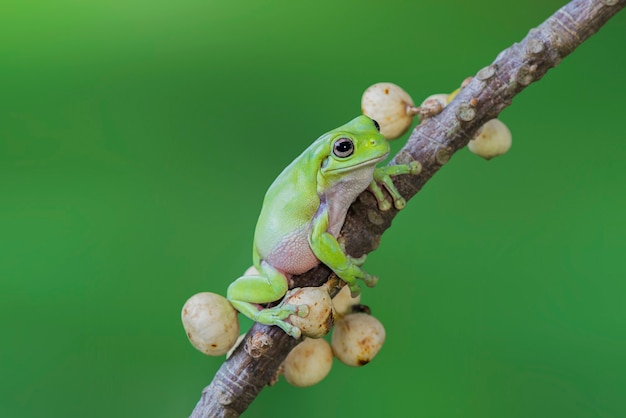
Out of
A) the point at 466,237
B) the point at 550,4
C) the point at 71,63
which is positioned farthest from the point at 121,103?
the point at 550,4

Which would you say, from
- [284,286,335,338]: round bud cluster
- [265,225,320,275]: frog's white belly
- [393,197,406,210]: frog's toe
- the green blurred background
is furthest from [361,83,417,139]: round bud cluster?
the green blurred background

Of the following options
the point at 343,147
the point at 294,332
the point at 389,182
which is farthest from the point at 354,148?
the point at 294,332

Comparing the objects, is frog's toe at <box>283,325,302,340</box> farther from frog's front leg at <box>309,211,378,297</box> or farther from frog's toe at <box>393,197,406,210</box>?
frog's toe at <box>393,197,406,210</box>

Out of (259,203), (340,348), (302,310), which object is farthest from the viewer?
(259,203)

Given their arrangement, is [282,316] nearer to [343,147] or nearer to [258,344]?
[258,344]

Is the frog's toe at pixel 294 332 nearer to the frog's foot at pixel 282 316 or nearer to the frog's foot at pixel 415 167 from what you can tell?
the frog's foot at pixel 282 316

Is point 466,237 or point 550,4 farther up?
point 550,4

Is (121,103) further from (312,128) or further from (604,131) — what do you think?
(604,131)
